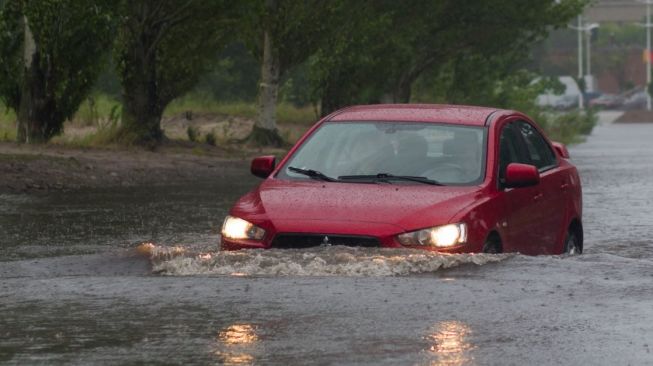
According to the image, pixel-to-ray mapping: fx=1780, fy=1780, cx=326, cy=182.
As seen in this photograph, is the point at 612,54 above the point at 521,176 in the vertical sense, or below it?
below

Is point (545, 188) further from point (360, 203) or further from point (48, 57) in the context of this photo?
point (48, 57)

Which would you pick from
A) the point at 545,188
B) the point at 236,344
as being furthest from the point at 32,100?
the point at 236,344

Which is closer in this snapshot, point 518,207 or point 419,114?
point 518,207

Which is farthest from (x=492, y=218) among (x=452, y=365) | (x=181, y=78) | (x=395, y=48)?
(x=395, y=48)

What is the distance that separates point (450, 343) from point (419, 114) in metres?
4.54

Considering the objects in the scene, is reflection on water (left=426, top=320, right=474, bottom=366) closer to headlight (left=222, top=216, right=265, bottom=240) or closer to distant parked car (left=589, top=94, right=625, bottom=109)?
headlight (left=222, top=216, right=265, bottom=240)

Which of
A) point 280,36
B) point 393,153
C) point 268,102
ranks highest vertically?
point 393,153

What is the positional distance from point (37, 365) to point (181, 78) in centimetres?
2841

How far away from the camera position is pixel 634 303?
9719 mm

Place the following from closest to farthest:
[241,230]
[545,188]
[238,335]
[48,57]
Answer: [238,335]
[241,230]
[545,188]
[48,57]

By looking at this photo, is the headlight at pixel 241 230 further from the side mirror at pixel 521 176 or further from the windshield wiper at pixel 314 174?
the side mirror at pixel 521 176

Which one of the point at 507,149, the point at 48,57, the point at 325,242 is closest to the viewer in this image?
the point at 325,242

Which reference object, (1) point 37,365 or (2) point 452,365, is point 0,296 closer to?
(1) point 37,365

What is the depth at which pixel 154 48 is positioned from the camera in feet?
110
